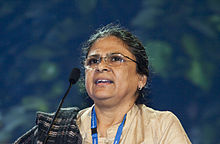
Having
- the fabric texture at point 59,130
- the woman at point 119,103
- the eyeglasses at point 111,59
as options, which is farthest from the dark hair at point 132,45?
the fabric texture at point 59,130

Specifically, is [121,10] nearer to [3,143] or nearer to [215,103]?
[215,103]

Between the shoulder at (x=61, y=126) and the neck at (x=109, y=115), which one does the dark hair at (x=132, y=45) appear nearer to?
the neck at (x=109, y=115)

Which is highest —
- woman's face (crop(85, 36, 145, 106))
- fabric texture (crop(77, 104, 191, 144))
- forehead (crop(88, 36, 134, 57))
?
forehead (crop(88, 36, 134, 57))

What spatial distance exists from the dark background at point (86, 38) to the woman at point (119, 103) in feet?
0.52

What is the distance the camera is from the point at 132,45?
6.26ft

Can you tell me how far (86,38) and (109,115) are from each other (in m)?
0.59

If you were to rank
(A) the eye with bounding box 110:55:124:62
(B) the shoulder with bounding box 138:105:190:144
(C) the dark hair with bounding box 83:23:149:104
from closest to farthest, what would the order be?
(B) the shoulder with bounding box 138:105:190:144 → (A) the eye with bounding box 110:55:124:62 → (C) the dark hair with bounding box 83:23:149:104

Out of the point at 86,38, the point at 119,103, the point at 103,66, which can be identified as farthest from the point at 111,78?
the point at 86,38

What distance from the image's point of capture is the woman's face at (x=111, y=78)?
68.2 inches

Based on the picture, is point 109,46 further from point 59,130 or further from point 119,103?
point 59,130

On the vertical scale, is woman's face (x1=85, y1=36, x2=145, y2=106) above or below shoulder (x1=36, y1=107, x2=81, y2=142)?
above

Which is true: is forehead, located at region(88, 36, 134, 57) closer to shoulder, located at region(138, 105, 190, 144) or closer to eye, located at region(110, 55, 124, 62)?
eye, located at region(110, 55, 124, 62)

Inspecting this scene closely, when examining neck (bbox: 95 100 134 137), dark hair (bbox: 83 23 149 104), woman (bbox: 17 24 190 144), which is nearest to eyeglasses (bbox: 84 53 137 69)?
woman (bbox: 17 24 190 144)

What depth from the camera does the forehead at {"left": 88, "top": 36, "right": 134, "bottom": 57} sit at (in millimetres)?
1828
